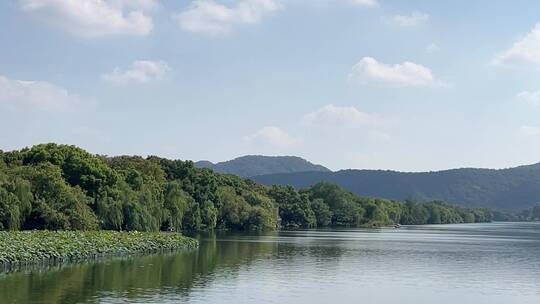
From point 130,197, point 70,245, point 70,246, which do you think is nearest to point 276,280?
point 70,246

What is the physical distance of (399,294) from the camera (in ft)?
96.2

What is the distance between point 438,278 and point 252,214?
6658cm

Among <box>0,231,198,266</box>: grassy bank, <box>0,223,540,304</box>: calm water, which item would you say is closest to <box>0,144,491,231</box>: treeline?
<box>0,231,198,266</box>: grassy bank

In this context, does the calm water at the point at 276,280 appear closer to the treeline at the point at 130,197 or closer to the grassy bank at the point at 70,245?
the grassy bank at the point at 70,245

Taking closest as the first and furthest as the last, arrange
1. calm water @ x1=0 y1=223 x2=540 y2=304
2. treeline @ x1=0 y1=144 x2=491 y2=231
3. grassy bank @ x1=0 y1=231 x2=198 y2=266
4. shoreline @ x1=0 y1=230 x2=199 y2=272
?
calm water @ x1=0 y1=223 x2=540 y2=304 < shoreline @ x1=0 y1=230 x2=199 y2=272 < grassy bank @ x1=0 y1=231 x2=198 y2=266 < treeline @ x1=0 y1=144 x2=491 y2=231

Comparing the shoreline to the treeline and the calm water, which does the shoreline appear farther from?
the treeline

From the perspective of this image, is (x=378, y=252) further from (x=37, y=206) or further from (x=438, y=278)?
(x=37, y=206)

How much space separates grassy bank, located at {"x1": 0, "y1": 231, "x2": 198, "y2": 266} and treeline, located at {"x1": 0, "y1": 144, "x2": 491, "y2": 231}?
6.45 m

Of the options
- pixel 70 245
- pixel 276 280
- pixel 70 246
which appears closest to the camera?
pixel 276 280

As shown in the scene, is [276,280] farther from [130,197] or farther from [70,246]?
[130,197]

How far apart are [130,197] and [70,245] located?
20.5 m

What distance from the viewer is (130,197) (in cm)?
6144

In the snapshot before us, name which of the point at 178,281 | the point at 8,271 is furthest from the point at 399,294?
the point at 8,271

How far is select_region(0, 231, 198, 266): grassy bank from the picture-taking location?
120ft
